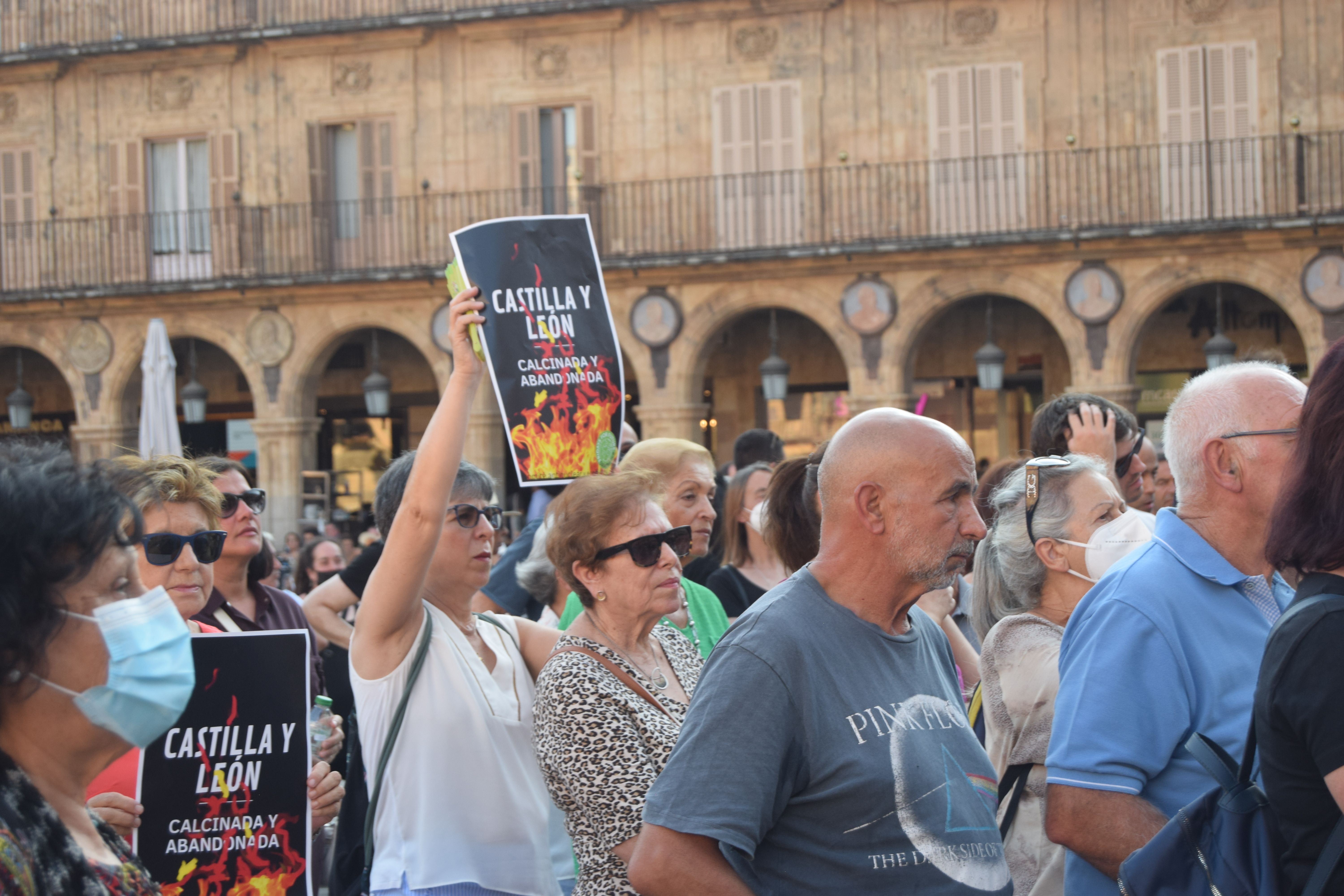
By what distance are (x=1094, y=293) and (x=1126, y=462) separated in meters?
14.0

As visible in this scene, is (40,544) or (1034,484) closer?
(40,544)

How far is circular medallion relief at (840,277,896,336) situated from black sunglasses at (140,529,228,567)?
1642 centimetres

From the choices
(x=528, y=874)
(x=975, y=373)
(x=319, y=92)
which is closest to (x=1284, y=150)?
(x=975, y=373)

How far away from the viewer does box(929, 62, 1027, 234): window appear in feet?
63.8

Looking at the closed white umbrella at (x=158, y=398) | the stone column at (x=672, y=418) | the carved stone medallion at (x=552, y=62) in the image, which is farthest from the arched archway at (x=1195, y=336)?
the closed white umbrella at (x=158, y=398)

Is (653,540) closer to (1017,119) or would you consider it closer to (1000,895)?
(1000,895)

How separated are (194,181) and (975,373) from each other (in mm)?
12373

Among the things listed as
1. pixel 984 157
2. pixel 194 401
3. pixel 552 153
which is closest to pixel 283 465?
pixel 194 401

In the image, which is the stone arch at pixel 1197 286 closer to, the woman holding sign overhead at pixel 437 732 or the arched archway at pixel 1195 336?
the arched archway at pixel 1195 336

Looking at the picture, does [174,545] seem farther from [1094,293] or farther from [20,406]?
[20,406]

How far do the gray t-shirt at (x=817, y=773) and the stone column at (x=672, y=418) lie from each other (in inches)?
705

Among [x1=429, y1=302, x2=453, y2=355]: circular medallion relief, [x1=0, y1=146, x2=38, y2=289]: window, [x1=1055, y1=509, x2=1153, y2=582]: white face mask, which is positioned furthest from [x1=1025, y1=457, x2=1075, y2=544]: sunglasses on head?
[x1=0, y1=146, x2=38, y2=289]: window

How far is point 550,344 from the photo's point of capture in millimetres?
4613

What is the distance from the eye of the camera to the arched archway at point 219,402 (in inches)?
927
